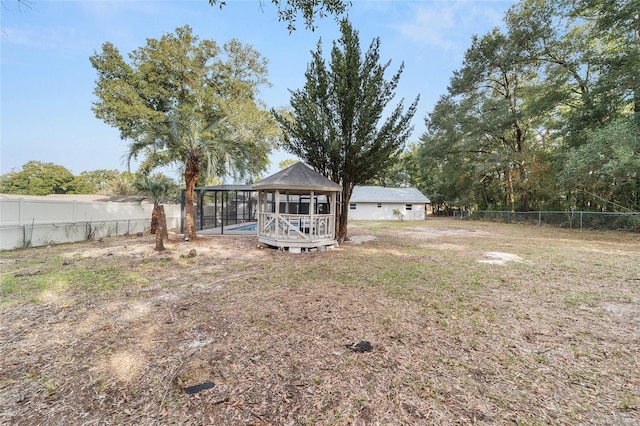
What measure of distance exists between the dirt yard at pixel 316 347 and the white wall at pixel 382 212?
22304mm

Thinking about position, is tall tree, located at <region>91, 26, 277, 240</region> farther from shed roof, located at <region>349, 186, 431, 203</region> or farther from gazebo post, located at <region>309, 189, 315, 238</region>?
shed roof, located at <region>349, 186, 431, 203</region>

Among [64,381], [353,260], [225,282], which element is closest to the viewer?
[64,381]

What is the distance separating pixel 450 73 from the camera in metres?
22.0

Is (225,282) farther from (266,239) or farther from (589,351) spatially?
(589,351)

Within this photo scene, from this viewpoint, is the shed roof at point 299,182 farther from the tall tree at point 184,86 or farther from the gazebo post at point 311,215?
the tall tree at point 184,86

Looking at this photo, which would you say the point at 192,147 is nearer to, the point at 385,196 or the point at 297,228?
the point at 297,228

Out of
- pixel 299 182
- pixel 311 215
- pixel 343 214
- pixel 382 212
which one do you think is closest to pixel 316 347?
pixel 311 215

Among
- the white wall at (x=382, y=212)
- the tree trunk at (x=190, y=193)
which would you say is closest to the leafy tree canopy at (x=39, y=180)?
the tree trunk at (x=190, y=193)

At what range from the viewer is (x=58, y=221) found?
32.0 feet

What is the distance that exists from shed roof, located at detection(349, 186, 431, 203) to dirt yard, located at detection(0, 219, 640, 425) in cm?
2246

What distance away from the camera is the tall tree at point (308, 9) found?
13.1ft

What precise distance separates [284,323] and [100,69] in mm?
21817

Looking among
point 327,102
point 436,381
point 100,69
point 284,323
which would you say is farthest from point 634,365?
point 100,69

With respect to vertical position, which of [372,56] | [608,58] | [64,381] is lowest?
[64,381]
